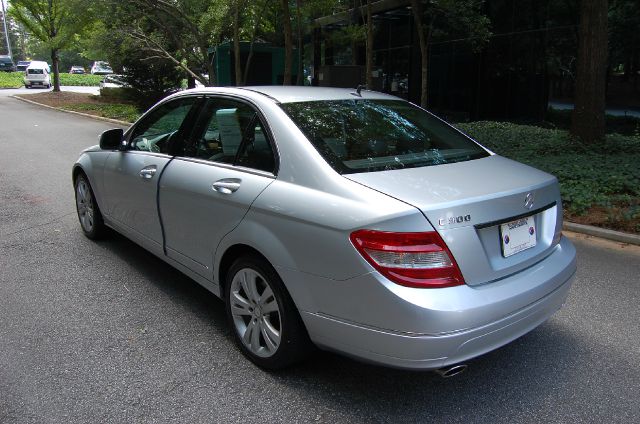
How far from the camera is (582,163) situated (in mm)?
8055

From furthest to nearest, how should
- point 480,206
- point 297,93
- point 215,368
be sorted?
point 297,93 < point 215,368 < point 480,206

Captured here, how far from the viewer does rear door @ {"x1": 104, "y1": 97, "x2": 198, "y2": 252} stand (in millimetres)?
4062

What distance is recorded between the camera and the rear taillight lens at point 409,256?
247 cm

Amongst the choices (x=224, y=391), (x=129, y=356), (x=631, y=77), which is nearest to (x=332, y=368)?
(x=224, y=391)

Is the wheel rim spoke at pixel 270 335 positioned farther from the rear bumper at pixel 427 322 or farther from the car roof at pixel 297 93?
the car roof at pixel 297 93

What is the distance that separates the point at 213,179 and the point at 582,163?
650 cm

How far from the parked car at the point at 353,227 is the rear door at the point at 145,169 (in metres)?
0.04

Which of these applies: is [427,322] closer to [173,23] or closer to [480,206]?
[480,206]

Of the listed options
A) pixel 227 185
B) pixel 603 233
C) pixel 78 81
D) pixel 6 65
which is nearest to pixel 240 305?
pixel 227 185

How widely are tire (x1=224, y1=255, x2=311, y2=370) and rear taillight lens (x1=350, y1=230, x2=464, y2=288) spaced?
650 millimetres

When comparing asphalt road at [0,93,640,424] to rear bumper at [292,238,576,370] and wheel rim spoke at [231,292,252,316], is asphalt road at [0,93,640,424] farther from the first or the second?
rear bumper at [292,238,576,370]

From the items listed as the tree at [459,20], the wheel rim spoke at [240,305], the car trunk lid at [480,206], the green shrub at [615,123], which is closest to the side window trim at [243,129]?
the car trunk lid at [480,206]

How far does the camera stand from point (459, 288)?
99.1 inches

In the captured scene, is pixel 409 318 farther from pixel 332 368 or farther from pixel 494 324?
pixel 332 368
